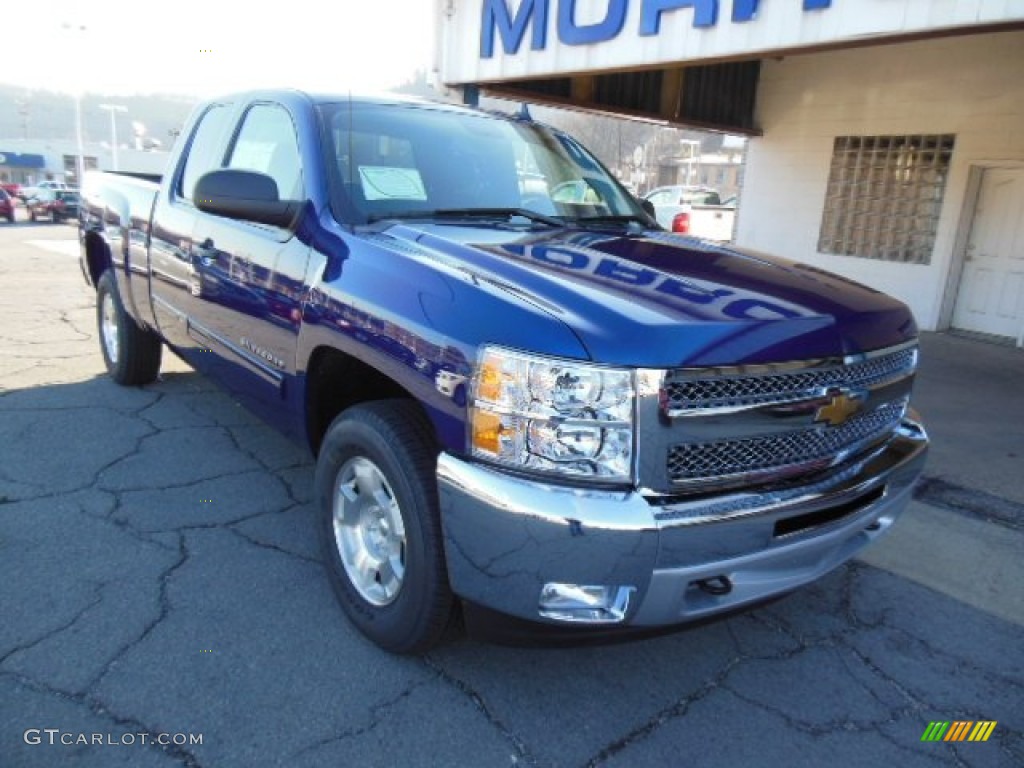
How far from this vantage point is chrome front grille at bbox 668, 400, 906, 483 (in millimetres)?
2057

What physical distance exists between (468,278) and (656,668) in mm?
1501

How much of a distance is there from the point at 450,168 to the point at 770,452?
6.15 feet

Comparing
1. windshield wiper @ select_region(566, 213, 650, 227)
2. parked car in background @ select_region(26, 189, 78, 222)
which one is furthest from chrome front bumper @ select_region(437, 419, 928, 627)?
parked car in background @ select_region(26, 189, 78, 222)

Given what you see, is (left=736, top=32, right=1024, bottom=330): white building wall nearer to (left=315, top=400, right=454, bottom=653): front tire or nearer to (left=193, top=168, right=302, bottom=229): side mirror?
(left=193, top=168, right=302, bottom=229): side mirror

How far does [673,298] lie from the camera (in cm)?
221

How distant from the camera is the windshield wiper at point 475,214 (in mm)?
2969

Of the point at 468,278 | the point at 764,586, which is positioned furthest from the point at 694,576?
the point at 468,278

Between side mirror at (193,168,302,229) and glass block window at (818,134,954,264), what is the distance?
9120 millimetres

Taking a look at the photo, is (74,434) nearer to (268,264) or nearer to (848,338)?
(268,264)

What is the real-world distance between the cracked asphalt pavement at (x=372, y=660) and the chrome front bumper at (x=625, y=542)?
49 cm

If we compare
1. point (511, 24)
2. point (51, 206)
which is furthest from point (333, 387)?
point (51, 206)

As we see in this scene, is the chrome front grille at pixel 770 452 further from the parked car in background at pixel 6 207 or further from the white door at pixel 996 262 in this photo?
the parked car in background at pixel 6 207

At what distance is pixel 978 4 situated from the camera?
195 inches

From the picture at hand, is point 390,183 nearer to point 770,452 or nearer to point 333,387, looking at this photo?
point 333,387
